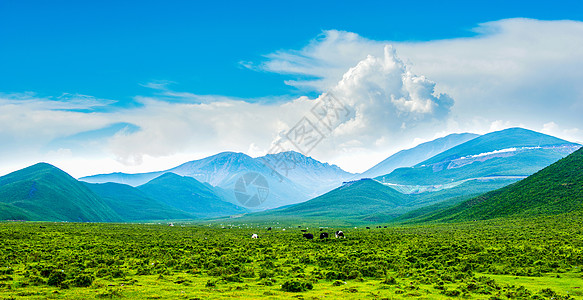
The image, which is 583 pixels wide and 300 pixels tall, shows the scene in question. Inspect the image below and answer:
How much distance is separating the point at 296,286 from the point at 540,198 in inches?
4510

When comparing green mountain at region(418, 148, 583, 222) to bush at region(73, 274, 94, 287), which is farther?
green mountain at region(418, 148, 583, 222)

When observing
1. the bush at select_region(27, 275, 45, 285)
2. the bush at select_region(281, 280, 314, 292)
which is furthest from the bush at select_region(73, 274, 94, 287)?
the bush at select_region(281, 280, 314, 292)

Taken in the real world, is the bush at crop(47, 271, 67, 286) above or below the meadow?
above

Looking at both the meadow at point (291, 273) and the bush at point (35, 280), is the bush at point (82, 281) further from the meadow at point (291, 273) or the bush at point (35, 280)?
the bush at point (35, 280)

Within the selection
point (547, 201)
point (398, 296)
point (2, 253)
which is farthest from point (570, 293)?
point (547, 201)

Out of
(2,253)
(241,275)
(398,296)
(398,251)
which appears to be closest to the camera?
(398,296)

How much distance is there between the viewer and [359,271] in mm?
28766

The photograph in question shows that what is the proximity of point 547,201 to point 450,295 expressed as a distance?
104963 mm

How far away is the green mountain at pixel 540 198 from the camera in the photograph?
328 ft

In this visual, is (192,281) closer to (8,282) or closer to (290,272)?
Answer: (290,272)

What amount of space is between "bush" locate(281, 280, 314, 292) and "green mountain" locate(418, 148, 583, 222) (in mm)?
90880

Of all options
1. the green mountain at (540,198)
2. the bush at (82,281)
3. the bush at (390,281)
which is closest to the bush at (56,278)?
the bush at (82,281)

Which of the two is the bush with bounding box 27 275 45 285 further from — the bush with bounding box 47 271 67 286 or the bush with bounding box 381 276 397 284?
the bush with bounding box 381 276 397 284

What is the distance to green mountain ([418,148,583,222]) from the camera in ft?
328
